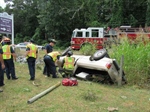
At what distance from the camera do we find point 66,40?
33.9m

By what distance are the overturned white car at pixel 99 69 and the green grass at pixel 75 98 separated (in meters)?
0.36

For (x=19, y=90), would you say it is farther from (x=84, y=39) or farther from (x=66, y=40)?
(x=66, y=40)

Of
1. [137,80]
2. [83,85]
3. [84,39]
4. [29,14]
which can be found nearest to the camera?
[83,85]

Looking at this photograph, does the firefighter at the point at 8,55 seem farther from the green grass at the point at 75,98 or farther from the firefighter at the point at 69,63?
the firefighter at the point at 69,63

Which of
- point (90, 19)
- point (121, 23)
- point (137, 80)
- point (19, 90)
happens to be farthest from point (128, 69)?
point (90, 19)

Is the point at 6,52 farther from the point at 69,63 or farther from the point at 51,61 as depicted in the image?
the point at 69,63

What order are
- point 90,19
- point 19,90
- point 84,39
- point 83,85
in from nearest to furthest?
point 19,90
point 83,85
point 84,39
point 90,19

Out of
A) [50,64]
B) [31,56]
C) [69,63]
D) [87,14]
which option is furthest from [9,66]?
[87,14]

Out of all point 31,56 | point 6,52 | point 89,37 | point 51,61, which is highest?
point 89,37

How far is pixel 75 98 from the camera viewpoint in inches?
206

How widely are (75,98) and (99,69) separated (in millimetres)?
1863

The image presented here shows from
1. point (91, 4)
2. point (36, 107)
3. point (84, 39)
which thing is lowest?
point (36, 107)

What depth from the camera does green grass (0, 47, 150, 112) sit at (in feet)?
14.9

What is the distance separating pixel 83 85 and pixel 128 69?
179 centimetres
